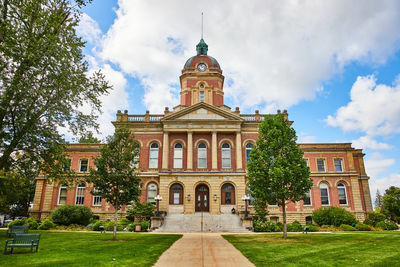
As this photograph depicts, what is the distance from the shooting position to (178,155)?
35156 mm

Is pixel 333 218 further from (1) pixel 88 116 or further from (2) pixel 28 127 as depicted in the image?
(2) pixel 28 127

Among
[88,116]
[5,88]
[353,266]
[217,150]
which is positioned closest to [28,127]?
[5,88]

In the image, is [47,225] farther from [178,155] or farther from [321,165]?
[321,165]

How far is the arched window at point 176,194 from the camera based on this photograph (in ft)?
108

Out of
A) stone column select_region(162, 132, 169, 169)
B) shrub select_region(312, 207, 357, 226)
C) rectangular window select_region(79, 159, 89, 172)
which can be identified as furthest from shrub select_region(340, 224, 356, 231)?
rectangular window select_region(79, 159, 89, 172)

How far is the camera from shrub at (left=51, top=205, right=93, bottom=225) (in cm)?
2839

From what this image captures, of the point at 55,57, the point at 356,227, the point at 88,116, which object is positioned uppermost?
the point at 55,57

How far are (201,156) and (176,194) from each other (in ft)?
19.3

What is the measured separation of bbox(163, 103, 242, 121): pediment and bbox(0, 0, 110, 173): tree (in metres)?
20.1

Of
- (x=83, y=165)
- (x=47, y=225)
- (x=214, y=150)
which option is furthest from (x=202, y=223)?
(x=83, y=165)

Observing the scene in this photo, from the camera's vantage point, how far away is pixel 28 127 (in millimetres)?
13109

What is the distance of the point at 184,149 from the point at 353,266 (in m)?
27.2

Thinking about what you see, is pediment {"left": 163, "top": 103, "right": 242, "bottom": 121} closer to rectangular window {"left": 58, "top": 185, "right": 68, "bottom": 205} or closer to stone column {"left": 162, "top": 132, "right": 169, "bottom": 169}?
stone column {"left": 162, "top": 132, "right": 169, "bottom": 169}

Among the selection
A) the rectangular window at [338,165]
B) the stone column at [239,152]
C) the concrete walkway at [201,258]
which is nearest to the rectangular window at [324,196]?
the rectangular window at [338,165]
